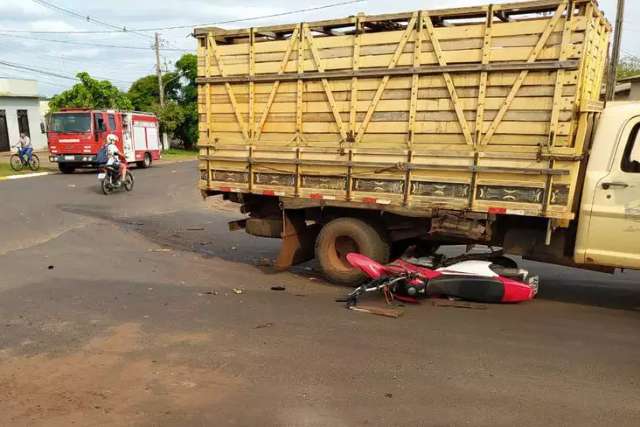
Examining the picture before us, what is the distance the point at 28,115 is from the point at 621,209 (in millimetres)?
37326

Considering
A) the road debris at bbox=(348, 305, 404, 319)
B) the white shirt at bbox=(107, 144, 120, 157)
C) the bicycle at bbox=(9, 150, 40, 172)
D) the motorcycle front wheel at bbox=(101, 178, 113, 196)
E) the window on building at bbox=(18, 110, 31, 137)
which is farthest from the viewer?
the window on building at bbox=(18, 110, 31, 137)

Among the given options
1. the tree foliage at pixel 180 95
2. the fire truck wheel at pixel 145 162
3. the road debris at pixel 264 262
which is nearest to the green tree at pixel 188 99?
the tree foliage at pixel 180 95

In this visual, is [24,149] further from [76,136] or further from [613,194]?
[613,194]

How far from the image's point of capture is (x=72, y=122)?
859 inches

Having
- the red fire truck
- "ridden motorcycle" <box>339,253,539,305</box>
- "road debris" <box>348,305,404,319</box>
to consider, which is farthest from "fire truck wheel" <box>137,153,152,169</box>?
"road debris" <box>348,305,404,319</box>

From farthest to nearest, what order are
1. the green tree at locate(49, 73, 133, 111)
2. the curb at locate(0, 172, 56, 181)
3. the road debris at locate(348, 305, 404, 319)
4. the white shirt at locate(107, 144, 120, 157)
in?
1. the green tree at locate(49, 73, 133, 111)
2. the curb at locate(0, 172, 56, 181)
3. the white shirt at locate(107, 144, 120, 157)
4. the road debris at locate(348, 305, 404, 319)

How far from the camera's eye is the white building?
107 ft

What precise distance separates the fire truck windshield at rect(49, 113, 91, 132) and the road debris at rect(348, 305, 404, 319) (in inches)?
762

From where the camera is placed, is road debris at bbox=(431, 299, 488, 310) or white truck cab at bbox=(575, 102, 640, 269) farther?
road debris at bbox=(431, 299, 488, 310)

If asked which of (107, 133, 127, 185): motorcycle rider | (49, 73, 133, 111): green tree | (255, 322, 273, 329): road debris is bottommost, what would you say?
(255, 322, 273, 329): road debris

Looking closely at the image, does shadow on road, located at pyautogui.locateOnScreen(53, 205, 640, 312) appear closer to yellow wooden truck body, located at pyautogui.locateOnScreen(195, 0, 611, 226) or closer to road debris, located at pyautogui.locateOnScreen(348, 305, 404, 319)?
yellow wooden truck body, located at pyautogui.locateOnScreen(195, 0, 611, 226)

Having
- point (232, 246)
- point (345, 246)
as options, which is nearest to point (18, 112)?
point (232, 246)

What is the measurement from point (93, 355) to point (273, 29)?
14.8ft

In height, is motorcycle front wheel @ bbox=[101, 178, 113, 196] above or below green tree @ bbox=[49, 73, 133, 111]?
below
